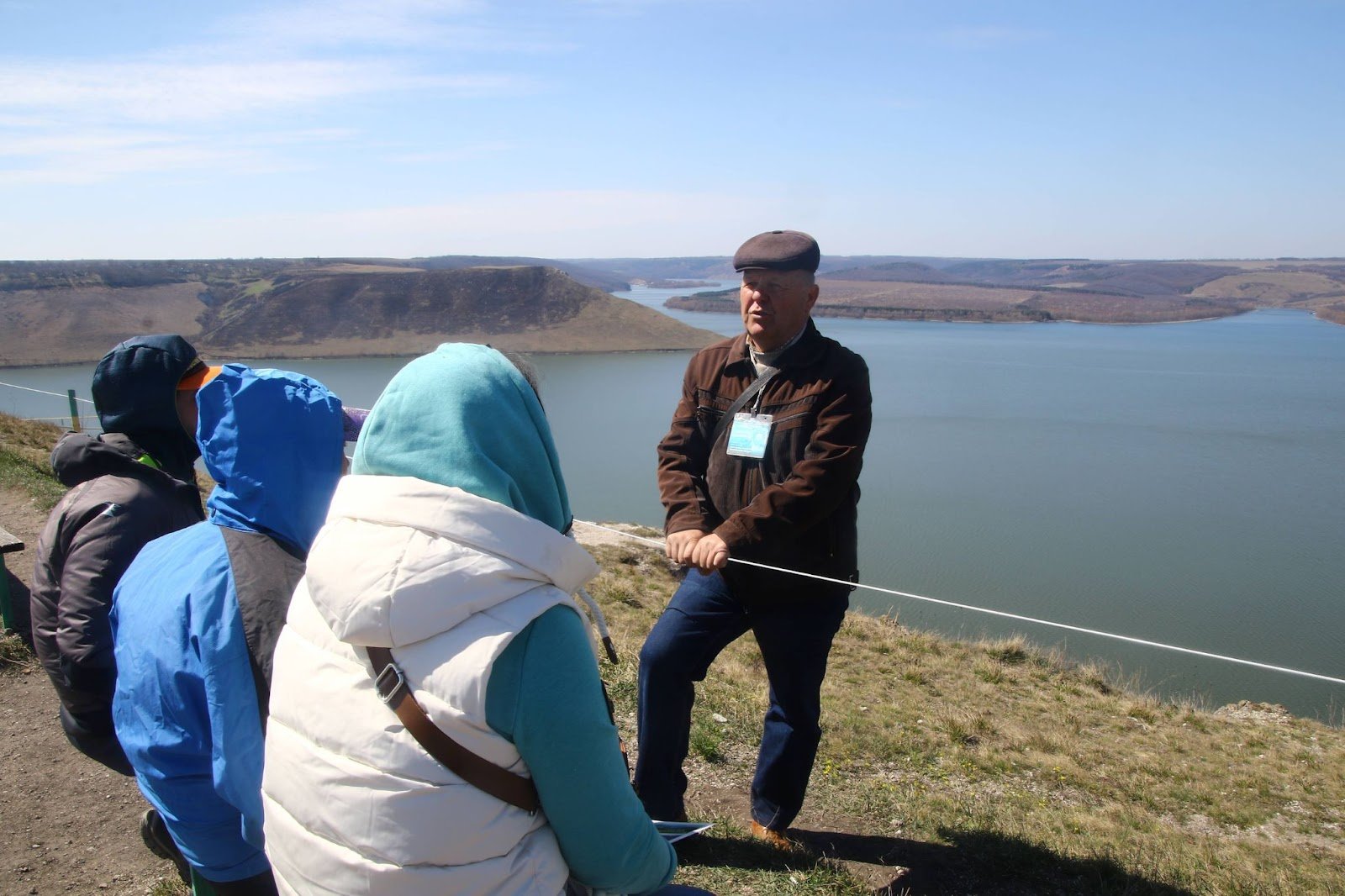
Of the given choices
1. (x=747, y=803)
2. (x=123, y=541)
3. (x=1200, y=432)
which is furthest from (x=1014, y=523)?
(x=123, y=541)

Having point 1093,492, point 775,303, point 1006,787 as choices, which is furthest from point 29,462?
point 1093,492

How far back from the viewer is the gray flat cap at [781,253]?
97.6 inches

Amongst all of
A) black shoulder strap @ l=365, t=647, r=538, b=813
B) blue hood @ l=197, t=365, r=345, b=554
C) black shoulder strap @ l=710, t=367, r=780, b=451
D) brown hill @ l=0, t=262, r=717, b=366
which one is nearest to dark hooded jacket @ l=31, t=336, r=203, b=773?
blue hood @ l=197, t=365, r=345, b=554

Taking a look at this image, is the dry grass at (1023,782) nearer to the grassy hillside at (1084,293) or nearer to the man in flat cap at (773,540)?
the man in flat cap at (773,540)

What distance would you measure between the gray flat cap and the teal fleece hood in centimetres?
143

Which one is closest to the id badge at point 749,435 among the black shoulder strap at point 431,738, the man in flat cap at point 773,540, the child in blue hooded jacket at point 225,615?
the man in flat cap at point 773,540

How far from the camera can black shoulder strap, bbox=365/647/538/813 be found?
3.31 feet

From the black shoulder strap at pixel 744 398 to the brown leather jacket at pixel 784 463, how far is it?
2 cm

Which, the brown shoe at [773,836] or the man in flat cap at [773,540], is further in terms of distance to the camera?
the brown shoe at [773,836]

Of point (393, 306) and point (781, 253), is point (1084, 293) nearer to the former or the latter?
point (393, 306)

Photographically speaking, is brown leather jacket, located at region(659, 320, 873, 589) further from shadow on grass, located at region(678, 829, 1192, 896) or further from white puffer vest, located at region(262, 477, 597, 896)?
white puffer vest, located at region(262, 477, 597, 896)

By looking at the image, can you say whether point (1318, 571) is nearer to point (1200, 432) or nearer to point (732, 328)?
point (1200, 432)

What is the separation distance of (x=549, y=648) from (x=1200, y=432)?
30143mm

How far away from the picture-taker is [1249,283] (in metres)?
109
